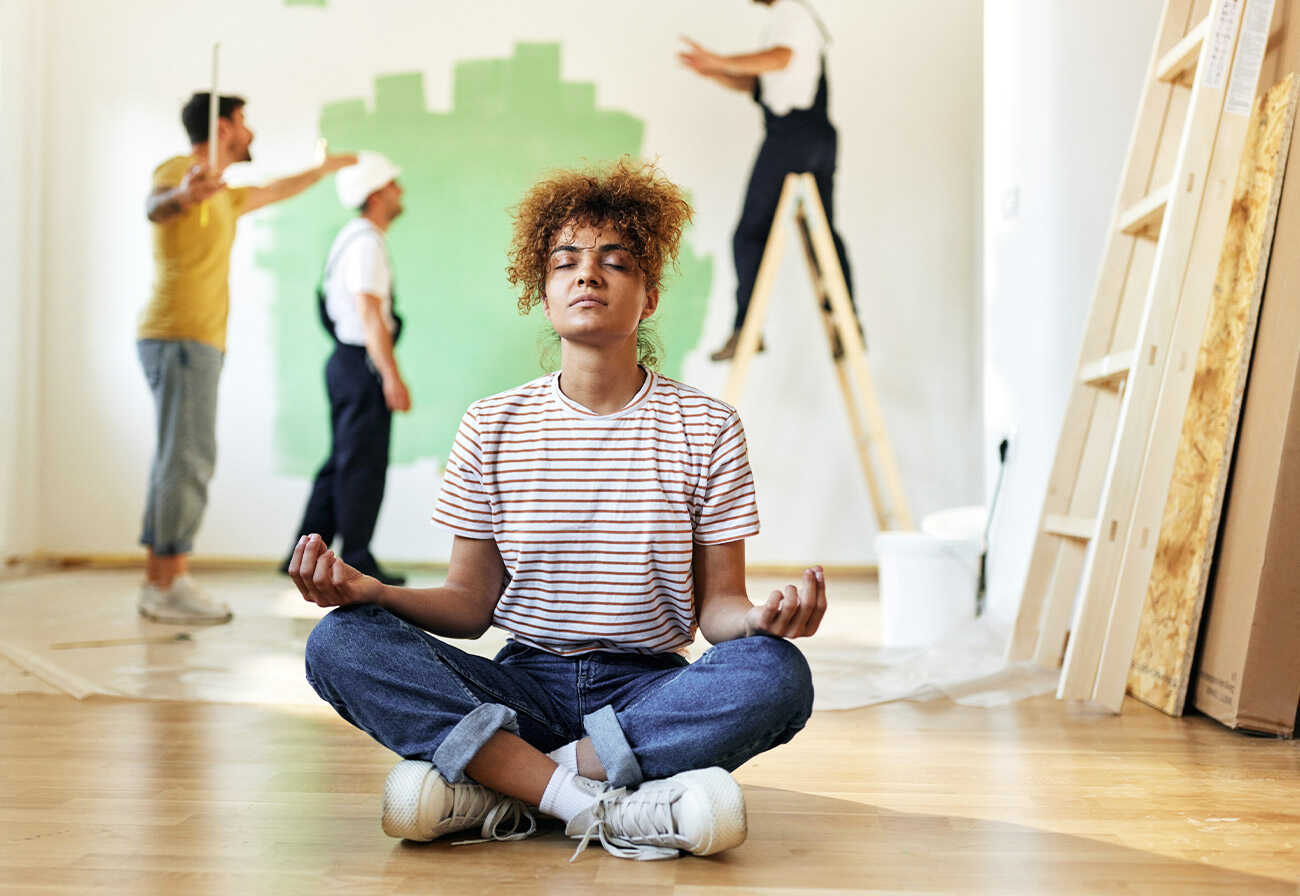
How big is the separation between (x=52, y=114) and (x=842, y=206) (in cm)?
314

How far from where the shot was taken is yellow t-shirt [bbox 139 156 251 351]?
3.30 metres

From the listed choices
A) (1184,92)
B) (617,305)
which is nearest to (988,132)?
(1184,92)

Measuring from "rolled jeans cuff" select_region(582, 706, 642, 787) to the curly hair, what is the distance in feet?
1.78

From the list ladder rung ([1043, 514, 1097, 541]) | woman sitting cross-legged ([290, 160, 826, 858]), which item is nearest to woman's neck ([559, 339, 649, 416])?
woman sitting cross-legged ([290, 160, 826, 858])

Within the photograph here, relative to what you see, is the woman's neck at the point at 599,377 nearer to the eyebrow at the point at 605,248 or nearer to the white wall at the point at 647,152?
the eyebrow at the point at 605,248

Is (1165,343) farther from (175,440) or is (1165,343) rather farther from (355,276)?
(355,276)

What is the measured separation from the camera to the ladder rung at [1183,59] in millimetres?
2254

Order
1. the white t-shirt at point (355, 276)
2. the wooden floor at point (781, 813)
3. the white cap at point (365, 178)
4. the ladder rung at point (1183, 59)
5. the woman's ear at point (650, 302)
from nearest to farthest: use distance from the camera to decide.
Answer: the wooden floor at point (781, 813) < the woman's ear at point (650, 302) < the ladder rung at point (1183, 59) < the white t-shirt at point (355, 276) < the white cap at point (365, 178)

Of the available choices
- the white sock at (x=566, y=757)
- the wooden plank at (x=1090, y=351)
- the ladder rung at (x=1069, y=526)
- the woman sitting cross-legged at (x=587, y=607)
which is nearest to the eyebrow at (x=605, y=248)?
the woman sitting cross-legged at (x=587, y=607)

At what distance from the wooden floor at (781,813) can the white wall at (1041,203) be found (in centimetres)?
102

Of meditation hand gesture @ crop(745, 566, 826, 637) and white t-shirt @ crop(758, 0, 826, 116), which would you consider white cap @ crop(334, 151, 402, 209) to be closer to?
white t-shirt @ crop(758, 0, 826, 116)

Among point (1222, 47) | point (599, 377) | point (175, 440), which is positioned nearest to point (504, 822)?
point (599, 377)

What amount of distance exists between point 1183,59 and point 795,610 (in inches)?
65.9

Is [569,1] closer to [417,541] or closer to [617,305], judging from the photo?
[417,541]
